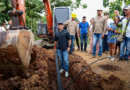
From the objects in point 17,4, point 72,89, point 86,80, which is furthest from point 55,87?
point 17,4

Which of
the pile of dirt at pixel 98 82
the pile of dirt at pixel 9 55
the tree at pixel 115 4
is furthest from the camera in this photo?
the tree at pixel 115 4

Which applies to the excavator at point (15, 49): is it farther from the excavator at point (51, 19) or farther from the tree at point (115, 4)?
the excavator at point (51, 19)

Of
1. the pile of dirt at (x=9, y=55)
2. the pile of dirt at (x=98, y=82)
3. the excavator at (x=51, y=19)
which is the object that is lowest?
the pile of dirt at (x=98, y=82)

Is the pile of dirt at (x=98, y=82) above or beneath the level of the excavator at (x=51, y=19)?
beneath

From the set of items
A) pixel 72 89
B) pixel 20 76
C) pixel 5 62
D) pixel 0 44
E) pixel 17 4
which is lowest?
pixel 72 89

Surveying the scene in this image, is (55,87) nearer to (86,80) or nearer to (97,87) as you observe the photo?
(86,80)

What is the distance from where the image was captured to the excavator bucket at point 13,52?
2.09 m

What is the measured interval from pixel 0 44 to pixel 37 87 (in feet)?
3.84

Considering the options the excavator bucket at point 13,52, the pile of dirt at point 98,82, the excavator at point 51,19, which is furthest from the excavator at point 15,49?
the excavator at point 51,19

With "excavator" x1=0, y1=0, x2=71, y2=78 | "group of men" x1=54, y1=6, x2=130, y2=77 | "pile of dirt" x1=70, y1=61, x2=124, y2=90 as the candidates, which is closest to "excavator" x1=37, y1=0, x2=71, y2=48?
"group of men" x1=54, y1=6, x2=130, y2=77

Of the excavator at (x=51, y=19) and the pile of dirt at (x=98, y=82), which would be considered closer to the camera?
the pile of dirt at (x=98, y=82)

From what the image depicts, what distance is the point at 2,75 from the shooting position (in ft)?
7.88

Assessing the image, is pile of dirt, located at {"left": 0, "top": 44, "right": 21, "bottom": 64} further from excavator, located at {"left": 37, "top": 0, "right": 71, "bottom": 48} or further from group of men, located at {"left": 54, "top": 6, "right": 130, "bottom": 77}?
excavator, located at {"left": 37, "top": 0, "right": 71, "bottom": 48}

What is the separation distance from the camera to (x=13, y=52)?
2119mm
